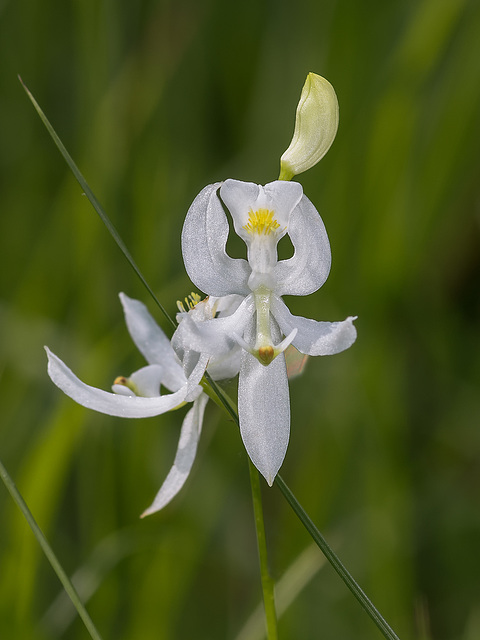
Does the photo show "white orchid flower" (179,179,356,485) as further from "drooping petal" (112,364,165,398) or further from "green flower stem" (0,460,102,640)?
"green flower stem" (0,460,102,640)

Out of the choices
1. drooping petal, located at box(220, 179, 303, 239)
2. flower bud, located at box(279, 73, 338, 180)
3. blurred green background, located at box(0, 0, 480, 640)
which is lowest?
blurred green background, located at box(0, 0, 480, 640)

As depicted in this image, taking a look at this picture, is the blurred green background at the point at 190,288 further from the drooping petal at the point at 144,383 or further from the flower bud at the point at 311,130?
the flower bud at the point at 311,130

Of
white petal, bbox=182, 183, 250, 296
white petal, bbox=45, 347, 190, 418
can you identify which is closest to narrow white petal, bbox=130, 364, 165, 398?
white petal, bbox=45, 347, 190, 418

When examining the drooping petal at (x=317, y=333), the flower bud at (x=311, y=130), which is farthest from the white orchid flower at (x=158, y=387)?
the flower bud at (x=311, y=130)

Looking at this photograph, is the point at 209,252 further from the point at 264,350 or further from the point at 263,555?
the point at 263,555

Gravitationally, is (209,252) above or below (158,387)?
above

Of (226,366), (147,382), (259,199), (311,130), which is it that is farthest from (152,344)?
(311,130)
